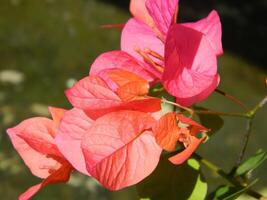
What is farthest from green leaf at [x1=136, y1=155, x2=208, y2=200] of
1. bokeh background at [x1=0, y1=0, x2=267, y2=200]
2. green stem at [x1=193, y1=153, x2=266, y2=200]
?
bokeh background at [x1=0, y1=0, x2=267, y2=200]

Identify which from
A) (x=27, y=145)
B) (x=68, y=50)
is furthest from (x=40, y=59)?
(x=27, y=145)

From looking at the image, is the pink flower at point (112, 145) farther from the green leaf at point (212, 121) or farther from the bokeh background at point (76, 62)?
the bokeh background at point (76, 62)

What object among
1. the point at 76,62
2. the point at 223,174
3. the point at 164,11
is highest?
the point at 164,11

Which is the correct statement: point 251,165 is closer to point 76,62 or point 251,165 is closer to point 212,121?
point 212,121

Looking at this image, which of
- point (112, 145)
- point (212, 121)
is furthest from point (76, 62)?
point (112, 145)

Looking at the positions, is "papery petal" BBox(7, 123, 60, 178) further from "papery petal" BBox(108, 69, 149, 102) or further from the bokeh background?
the bokeh background

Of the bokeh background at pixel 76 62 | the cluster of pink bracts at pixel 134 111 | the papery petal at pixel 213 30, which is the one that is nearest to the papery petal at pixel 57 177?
the cluster of pink bracts at pixel 134 111
